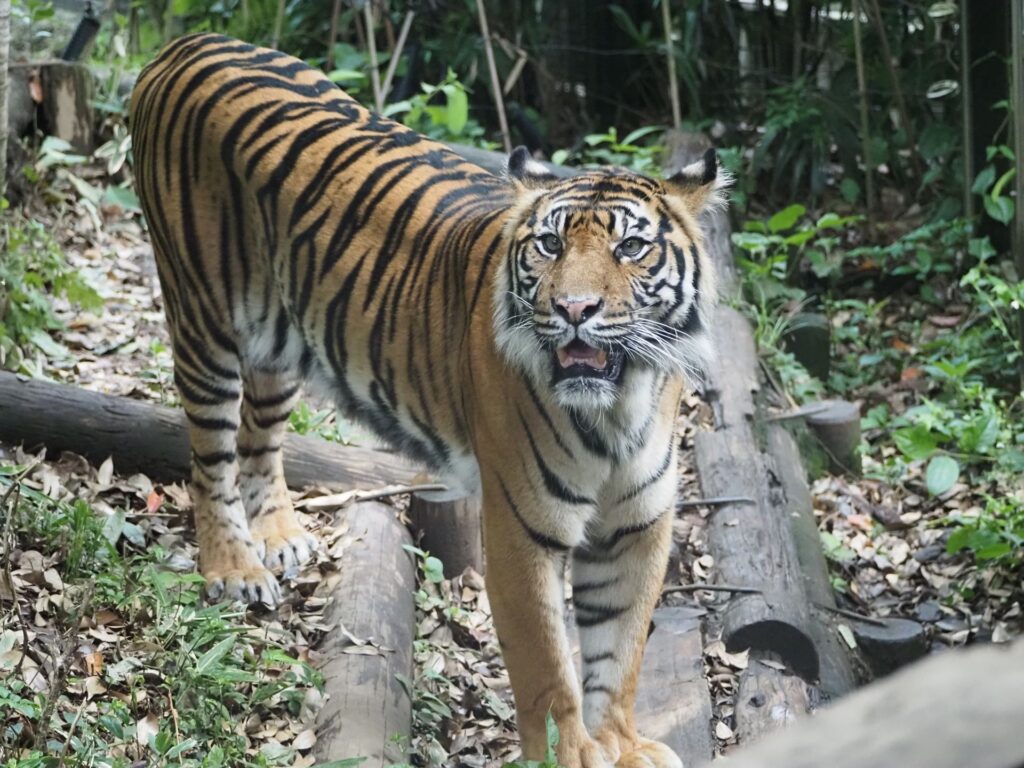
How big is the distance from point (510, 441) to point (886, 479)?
10.1ft

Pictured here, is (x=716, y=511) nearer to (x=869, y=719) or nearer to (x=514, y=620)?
(x=514, y=620)

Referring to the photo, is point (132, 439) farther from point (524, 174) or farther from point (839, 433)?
point (839, 433)

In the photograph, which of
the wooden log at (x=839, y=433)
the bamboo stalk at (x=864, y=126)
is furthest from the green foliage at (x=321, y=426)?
the bamboo stalk at (x=864, y=126)

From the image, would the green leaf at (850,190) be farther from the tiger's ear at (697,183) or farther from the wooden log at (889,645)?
the tiger's ear at (697,183)

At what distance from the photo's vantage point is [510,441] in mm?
3648

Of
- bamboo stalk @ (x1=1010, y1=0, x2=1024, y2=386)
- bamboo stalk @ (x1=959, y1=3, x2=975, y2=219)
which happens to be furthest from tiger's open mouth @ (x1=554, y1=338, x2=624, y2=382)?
bamboo stalk @ (x1=959, y1=3, x2=975, y2=219)

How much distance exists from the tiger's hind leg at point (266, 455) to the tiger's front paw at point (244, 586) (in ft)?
0.98

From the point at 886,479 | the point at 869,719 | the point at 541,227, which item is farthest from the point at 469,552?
the point at 869,719

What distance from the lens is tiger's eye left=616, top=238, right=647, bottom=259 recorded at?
11.3ft

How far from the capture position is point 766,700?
156 inches

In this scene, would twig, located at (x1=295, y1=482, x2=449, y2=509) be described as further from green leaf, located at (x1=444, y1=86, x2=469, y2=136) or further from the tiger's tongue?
green leaf, located at (x1=444, y1=86, x2=469, y2=136)

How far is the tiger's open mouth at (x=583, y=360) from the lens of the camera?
3422 millimetres

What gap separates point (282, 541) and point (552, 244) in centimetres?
189

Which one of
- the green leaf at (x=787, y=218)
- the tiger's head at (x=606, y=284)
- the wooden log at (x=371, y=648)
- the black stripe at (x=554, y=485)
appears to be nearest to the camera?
the tiger's head at (x=606, y=284)
